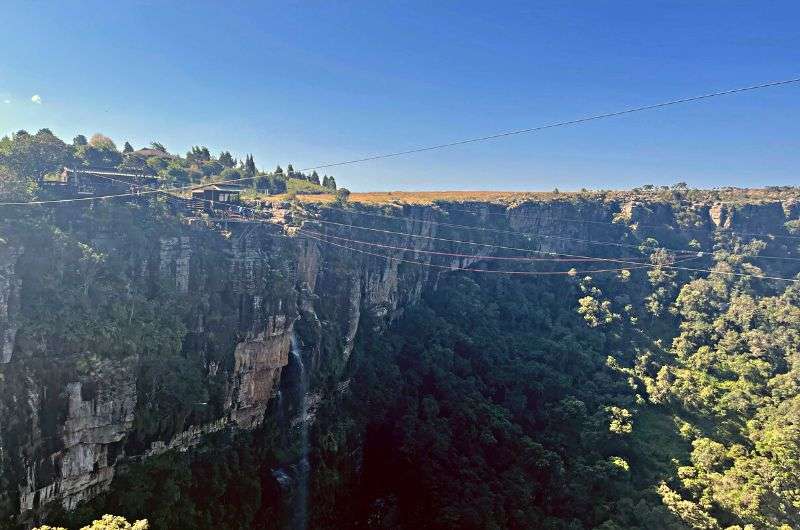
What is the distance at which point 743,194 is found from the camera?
80250 millimetres

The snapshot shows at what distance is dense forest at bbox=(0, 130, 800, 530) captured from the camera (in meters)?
23.0

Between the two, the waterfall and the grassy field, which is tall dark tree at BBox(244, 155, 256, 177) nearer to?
the grassy field

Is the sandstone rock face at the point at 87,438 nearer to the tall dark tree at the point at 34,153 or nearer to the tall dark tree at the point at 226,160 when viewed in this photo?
the tall dark tree at the point at 34,153

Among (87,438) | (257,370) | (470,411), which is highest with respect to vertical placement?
(257,370)

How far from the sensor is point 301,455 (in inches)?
1205

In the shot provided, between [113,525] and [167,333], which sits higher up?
[167,333]

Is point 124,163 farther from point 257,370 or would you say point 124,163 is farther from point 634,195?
point 634,195

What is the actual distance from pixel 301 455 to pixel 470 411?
13.2 meters

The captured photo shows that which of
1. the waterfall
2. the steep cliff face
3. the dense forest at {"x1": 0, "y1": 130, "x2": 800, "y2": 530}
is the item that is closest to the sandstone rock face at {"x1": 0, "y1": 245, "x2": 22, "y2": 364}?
the steep cliff face

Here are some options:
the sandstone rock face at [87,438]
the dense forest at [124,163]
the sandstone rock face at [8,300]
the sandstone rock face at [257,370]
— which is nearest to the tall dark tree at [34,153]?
the dense forest at [124,163]

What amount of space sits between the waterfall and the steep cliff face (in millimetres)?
880

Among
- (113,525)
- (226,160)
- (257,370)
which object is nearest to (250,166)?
(226,160)

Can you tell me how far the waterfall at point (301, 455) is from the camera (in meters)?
28.5

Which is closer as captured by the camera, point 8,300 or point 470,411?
point 8,300
